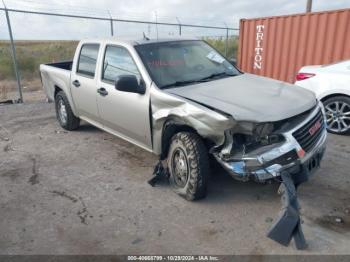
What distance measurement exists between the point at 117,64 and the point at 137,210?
2081 millimetres

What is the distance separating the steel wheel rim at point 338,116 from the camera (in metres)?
5.75

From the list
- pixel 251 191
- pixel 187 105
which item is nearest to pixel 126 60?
pixel 187 105

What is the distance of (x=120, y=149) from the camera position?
5.59m

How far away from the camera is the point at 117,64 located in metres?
4.68

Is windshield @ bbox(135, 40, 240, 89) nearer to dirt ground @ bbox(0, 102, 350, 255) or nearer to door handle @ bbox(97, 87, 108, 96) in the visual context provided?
door handle @ bbox(97, 87, 108, 96)

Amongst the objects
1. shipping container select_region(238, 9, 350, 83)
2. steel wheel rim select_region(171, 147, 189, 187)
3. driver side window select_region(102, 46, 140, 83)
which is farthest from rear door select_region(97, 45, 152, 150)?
shipping container select_region(238, 9, 350, 83)

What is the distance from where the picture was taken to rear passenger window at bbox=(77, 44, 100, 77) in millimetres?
5180

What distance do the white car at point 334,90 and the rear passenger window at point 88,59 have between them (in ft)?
12.0

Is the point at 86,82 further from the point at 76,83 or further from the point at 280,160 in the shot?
the point at 280,160

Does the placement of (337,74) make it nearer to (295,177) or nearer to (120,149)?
(295,177)

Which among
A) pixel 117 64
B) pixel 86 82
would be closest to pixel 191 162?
pixel 117 64

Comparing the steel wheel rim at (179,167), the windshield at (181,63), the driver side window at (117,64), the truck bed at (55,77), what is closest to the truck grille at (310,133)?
the steel wheel rim at (179,167)

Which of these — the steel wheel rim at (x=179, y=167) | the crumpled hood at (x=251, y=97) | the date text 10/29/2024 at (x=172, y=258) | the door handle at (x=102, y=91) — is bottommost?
the date text 10/29/2024 at (x=172, y=258)

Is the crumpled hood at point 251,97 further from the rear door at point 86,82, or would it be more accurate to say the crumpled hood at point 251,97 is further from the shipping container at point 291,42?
the shipping container at point 291,42
